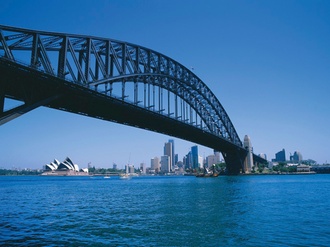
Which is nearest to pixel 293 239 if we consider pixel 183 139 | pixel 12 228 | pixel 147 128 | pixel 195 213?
pixel 195 213

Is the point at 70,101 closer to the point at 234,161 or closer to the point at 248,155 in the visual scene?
the point at 234,161

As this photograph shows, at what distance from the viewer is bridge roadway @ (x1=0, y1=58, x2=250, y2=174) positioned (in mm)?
25734

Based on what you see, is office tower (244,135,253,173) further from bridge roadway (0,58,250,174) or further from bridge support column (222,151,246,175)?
bridge roadway (0,58,250,174)

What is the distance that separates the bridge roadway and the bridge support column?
146 feet

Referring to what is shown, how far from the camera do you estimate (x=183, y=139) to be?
8181 cm

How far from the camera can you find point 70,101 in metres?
37.5

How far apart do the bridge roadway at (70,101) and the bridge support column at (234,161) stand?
4452cm

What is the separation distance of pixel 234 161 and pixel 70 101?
302 ft

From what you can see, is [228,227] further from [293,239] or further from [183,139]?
[183,139]

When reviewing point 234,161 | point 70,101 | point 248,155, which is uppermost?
point 70,101

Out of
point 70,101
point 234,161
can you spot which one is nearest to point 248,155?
point 234,161

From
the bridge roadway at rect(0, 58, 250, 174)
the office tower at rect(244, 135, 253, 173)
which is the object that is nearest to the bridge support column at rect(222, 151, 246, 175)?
the office tower at rect(244, 135, 253, 173)

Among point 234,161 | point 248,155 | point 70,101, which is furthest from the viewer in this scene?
point 248,155

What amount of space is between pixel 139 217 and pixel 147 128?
143 ft
